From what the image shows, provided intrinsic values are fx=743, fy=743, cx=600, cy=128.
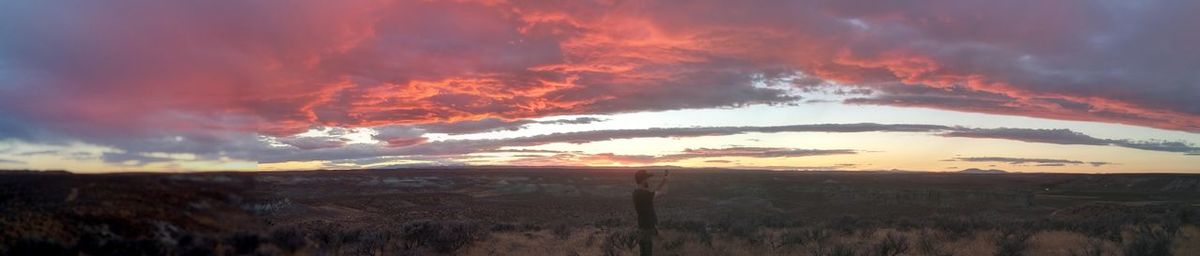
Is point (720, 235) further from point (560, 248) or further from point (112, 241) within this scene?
point (112, 241)

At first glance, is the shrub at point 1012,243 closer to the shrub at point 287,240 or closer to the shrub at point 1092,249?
the shrub at point 1092,249

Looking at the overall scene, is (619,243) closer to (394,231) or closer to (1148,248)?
(394,231)

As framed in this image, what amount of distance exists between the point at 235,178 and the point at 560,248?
33.0 ft

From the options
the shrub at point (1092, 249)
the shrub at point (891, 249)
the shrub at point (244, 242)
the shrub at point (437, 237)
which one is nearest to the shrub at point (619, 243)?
the shrub at point (437, 237)

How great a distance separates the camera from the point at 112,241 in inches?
234

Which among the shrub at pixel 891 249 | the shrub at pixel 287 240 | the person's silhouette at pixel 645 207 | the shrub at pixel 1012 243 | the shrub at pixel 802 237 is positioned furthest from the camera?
the shrub at pixel 802 237

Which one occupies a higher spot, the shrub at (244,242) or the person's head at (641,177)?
the person's head at (641,177)

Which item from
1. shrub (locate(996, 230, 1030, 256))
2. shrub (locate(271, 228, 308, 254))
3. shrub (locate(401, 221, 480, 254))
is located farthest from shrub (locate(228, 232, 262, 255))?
shrub (locate(996, 230, 1030, 256))

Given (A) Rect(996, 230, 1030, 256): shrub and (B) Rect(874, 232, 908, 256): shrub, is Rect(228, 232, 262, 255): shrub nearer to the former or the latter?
(B) Rect(874, 232, 908, 256): shrub

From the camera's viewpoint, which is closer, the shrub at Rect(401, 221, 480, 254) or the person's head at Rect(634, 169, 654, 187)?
the person's head at Rect(634, 169, 654, 187)

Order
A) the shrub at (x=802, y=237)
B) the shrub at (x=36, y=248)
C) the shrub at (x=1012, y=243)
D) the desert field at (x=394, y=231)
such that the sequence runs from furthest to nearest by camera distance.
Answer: the shrub at (x=802, y=237) < the shrub at (x=1012, y=243) < the desert field at (x=394, y=231) < the shrub at (x=36, y=248)

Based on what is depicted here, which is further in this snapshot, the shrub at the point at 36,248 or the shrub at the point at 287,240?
the shrub at the point at 287,240

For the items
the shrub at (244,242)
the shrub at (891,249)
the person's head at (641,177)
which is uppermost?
the person's head at (641,177)

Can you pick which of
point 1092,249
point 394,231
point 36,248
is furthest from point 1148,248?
point 36,248
